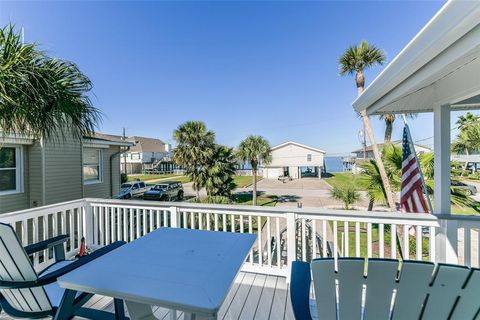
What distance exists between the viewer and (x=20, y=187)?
6855 millimetres

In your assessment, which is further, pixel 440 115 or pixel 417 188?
pixel 417 188

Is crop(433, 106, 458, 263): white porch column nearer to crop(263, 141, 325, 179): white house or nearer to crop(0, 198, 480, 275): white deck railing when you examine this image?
crop(0, 198, 480, 275): white deck railing

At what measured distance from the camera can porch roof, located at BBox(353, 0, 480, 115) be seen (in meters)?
0.83

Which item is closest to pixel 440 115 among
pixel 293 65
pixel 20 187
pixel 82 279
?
pixel 82 279

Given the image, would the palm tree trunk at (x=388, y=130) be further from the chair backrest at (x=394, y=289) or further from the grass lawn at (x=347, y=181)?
the chair backrest at (x=394, y=289)

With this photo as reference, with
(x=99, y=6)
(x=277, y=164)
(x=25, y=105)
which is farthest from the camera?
(x=277, y=164)

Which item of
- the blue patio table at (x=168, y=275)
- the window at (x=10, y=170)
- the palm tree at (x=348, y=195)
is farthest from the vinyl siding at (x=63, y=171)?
the palm tree at (x=348, y=195)

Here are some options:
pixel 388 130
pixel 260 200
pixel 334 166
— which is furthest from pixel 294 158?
pixel 334 166

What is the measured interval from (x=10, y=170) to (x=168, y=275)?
812cm

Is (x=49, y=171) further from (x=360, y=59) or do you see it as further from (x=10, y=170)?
(x=360, y=59)

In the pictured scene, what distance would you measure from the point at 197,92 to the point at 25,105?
61.7ft

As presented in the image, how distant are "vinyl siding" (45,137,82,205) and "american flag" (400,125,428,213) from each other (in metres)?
8.04

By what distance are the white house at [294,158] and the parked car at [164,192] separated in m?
18.3

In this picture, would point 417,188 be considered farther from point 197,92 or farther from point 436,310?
point 197,92
